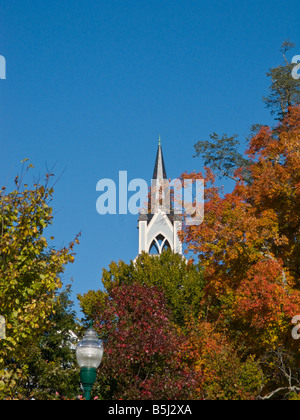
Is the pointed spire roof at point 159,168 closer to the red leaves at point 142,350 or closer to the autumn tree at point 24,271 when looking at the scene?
the red leaves at point 142,350

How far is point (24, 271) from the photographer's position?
1490 centimetres

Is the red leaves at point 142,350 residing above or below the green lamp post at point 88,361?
above

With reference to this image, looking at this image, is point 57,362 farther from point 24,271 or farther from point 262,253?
point 24,271

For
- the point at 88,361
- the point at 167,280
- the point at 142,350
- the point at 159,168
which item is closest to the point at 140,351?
the point at 142,350

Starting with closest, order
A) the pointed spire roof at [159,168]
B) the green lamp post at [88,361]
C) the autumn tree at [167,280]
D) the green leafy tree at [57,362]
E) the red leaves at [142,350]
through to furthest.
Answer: the green lamp post at [88,361]
the red leaves at [142,350]
the green leafy tree at [57,362]
the autumn tree at [167,280]
the pointed spire roof at [159,168]

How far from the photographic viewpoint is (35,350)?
27547 mm

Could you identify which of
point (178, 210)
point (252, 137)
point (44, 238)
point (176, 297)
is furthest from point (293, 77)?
point (44, 238)

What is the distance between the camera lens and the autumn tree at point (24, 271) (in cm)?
1458

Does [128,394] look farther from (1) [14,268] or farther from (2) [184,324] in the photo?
(1) [14,268]

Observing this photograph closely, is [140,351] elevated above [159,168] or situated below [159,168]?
below

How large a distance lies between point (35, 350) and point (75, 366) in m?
2.72

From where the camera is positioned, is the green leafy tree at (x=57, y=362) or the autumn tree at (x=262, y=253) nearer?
the autumn tree at (x=262, y=253)

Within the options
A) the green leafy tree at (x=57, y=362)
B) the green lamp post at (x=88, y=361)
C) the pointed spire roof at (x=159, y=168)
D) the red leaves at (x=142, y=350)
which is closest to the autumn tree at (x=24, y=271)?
the green lamp post at (x=88, y=361)

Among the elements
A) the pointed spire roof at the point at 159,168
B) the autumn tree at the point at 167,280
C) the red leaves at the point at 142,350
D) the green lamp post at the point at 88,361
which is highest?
the pointed spire roof at the point at 159,168
